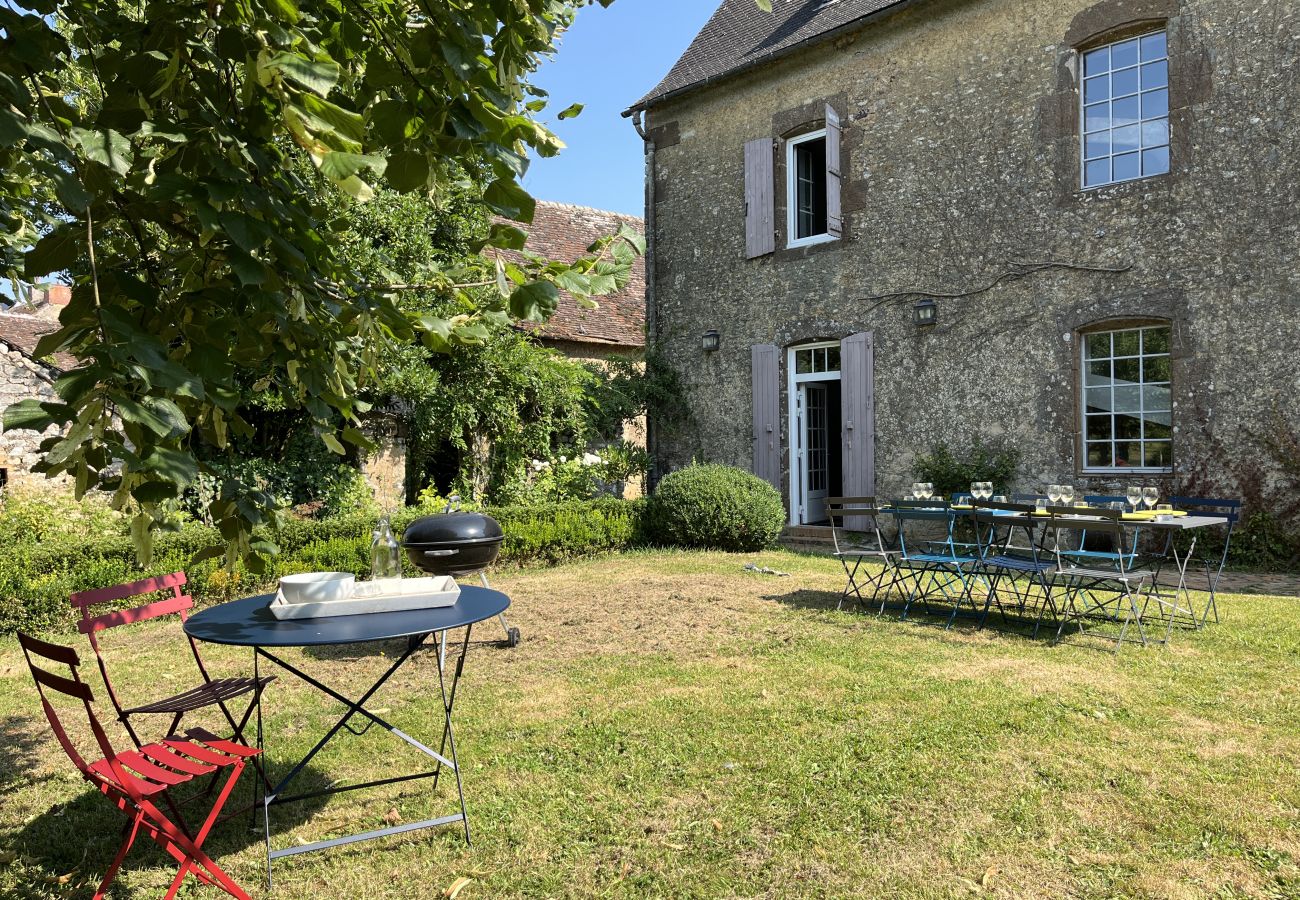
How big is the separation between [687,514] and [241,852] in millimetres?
7534

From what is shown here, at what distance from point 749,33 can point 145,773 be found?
13199mm

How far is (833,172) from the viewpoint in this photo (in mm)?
11461

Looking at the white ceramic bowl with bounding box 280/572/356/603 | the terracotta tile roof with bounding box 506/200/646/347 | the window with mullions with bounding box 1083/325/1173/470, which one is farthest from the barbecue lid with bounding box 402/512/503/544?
the terracotta tile roof with bounding box 506/200/646/347

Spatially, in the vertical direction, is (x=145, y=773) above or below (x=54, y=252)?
below

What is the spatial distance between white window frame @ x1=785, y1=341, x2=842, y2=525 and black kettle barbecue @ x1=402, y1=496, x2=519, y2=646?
23.2 ft

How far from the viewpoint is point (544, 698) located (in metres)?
4.75

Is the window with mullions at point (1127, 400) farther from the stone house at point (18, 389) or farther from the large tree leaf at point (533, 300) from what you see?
the stone house at point (18, 389)

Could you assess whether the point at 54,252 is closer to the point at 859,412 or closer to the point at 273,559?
the point at 273,559

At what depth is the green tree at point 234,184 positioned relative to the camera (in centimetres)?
158

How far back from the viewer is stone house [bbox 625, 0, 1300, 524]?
8.52 meters

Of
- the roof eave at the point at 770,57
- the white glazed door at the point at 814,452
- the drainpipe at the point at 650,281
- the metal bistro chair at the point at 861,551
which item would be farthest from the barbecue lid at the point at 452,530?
the roof eave at the point at 770,57

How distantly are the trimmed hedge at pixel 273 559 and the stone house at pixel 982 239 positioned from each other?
3270 mm

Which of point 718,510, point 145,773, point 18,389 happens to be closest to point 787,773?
point 145,773

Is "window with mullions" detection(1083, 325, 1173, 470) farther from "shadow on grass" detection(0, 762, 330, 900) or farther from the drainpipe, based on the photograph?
"shadow on grass" detection(0, 762, 330, 900)
